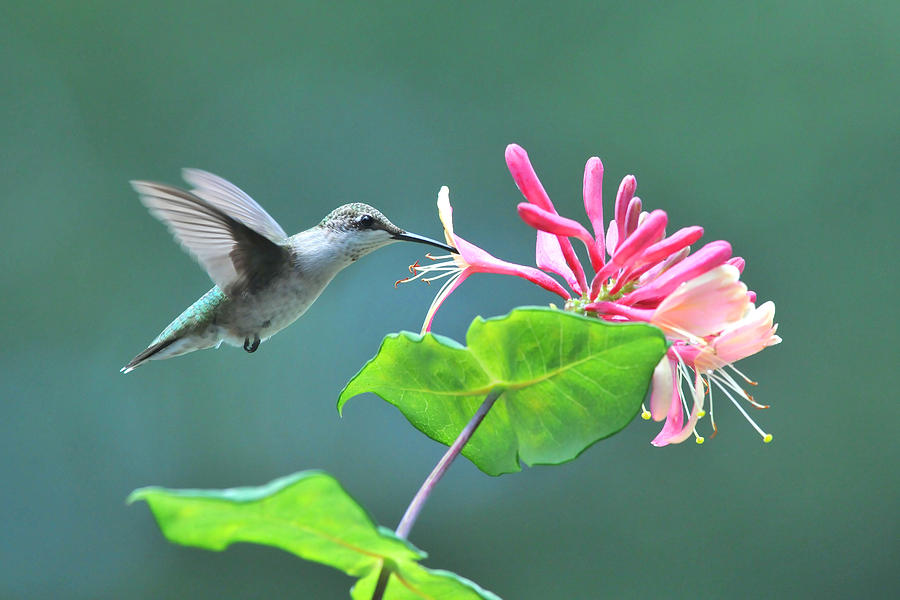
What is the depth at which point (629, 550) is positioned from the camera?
5.04m

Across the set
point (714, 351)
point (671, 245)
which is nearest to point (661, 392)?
point (714, 351)

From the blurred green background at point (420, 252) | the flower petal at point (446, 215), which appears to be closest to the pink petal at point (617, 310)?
the flower petal at point (446, 215)

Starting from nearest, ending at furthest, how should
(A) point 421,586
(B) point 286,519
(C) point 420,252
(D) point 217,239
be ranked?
(B) point 286,519 → (A) point 421,586 → (D) point 217,239 → (C) point 420,252

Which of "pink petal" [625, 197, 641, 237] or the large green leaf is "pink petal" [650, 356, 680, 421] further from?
the large green leaf

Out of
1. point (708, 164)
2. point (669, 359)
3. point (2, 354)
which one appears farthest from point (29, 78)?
point (669, 359)

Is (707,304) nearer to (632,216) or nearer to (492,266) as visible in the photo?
(632,216)

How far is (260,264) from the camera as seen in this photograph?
181cm

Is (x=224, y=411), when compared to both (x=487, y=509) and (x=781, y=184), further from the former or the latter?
(x=781, y=184)

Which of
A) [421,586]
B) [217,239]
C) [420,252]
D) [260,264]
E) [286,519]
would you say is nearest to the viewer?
[286,519]

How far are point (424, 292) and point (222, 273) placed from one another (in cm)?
327

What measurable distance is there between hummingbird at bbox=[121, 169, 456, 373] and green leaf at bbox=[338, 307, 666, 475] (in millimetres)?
576

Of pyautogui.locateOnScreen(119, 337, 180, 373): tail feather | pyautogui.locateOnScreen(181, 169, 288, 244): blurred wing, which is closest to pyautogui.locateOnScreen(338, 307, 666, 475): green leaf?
pyautogui.locateOnScreen(181, 169, 288, 244): blurred wing

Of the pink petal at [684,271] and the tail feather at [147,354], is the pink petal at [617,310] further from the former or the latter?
the tail feather at [147,354]

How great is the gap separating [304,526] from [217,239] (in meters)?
0.99
